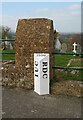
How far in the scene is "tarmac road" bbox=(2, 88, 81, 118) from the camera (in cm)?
443

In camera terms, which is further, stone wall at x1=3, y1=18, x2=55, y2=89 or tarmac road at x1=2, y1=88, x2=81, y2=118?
stone wall at x1=3, y1=18, x2=55, y2=89

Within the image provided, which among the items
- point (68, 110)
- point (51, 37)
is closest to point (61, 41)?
point (51, 37)

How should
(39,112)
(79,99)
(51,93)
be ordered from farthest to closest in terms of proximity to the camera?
1. (51,93)
2. (79,99)
3. (39,112)

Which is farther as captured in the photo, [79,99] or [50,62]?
[50,62]

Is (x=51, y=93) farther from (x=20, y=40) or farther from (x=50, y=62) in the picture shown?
(x=20, y=40)

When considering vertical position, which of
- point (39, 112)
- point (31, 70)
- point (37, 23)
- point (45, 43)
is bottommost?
point (39, 112)

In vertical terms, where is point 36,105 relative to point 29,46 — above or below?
below

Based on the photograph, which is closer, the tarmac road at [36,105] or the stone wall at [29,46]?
the tarmac road at [36,105]

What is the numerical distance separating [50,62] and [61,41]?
1625 cm

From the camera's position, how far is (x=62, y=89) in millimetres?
5586

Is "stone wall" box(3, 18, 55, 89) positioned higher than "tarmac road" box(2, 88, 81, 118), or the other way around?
"stone wall" box(3, 18, 55, 89)

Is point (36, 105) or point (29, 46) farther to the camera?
point (29, 46)

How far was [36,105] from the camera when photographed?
16.1 ft

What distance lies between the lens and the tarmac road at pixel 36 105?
4434 mm
